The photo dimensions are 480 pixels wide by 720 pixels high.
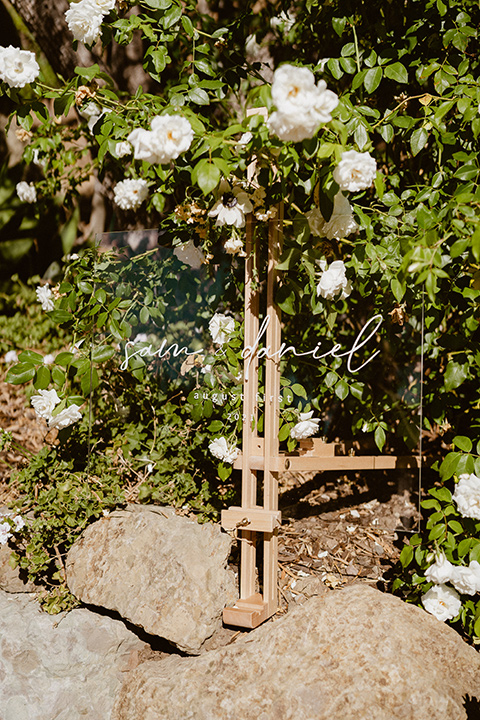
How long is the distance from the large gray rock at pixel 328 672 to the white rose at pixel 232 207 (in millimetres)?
1288

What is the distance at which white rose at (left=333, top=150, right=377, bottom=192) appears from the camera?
62.8 inches

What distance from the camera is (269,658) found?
1804 millimetres

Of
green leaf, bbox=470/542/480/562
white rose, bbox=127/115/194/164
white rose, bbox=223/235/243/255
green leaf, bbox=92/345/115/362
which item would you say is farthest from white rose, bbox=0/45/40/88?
green leaf, bbox=470/542/480/562

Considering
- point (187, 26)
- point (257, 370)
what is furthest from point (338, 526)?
point (187, 26)

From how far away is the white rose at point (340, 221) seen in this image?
183 cm

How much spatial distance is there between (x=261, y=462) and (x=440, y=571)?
66 centimetres

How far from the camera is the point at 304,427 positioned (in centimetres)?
202

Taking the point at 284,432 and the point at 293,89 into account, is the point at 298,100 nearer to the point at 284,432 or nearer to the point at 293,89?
the point at 293,89

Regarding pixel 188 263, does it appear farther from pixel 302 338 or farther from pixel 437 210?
pixel 437 210

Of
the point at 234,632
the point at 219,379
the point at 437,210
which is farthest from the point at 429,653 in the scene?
the point at 437,210

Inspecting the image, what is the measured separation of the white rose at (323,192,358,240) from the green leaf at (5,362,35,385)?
3.73 ft

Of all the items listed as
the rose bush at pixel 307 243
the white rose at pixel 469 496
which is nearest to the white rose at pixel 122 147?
the rose bush at pixel 307 243

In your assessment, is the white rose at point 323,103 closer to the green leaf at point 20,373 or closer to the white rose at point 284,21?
the green leaf at point 20,373

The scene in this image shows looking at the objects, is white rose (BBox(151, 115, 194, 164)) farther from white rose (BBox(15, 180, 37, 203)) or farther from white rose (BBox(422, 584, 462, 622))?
white rose (BBox(15, 180, 37, 203))
